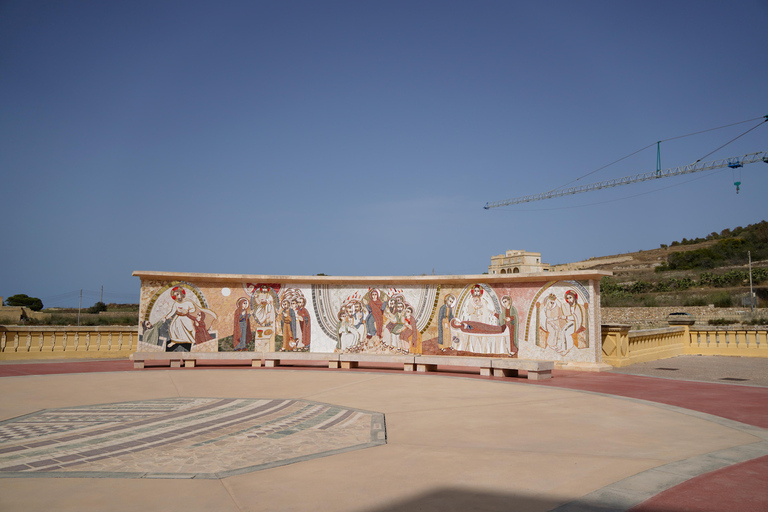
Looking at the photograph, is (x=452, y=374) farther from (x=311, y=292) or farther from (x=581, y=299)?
(x=311, y=292)

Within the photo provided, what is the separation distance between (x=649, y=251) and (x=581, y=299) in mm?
126842

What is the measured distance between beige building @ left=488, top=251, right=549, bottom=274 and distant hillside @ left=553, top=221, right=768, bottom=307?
46.7 ft

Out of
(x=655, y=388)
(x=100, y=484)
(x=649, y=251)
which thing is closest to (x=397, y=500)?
(x=100, y=484)

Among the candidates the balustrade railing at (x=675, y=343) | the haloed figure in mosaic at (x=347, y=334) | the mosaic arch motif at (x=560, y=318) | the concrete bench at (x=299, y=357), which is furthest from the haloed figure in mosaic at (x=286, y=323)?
the balustrade railing at (x=675, y=343)

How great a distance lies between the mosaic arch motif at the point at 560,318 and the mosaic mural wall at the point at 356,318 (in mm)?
34

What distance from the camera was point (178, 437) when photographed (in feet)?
27.5

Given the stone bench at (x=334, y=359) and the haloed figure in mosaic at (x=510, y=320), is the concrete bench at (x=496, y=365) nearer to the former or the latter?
the stone bench at (x=334, y=359)

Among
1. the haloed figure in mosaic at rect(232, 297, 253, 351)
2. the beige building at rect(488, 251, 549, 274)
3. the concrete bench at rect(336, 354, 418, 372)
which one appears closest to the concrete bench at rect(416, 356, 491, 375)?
the concrete bench at rect(336, 354, 418, 372)

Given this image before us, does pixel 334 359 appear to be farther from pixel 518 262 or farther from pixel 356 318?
pixel 518 262

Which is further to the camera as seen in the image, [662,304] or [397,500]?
[662,304]

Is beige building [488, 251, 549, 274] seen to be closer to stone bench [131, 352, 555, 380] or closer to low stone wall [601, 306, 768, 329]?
low stone wall [601, 306, 768, 329]

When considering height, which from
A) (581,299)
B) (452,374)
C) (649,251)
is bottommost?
(452,374)

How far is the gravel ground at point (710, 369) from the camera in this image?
16469 mm

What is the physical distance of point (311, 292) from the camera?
2122cm
